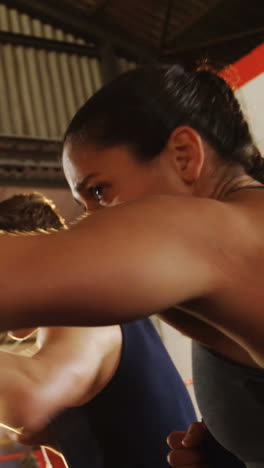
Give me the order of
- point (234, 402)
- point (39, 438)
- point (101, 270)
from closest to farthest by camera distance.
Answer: point (101, 270) < point (234, 402) < point (39, 438)

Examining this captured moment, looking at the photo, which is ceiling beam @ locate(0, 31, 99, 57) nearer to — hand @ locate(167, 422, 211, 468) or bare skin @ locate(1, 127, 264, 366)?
hand @ locate(167, 422, 211, 468)

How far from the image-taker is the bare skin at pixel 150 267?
48 cm

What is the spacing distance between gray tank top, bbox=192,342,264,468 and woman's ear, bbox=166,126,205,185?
22 cm

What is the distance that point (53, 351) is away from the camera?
1366 millimetres

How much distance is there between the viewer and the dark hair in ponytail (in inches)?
30.3

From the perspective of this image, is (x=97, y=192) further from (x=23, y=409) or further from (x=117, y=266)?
(x=23, y=409)

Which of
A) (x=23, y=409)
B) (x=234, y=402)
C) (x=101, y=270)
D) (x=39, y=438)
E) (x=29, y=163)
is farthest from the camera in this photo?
(x=29, y=163)

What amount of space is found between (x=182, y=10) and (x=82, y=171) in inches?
178

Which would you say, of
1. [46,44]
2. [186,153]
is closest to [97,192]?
[186,153]

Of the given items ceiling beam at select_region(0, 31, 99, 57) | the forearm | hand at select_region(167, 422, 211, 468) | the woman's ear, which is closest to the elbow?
hand at select_region(167, 422, 211, 468)

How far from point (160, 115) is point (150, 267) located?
0.35 metres

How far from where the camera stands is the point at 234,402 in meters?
0.72

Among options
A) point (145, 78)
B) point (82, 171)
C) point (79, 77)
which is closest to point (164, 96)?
point (145, 78)

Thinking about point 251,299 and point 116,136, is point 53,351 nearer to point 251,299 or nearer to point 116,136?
point 116,136
